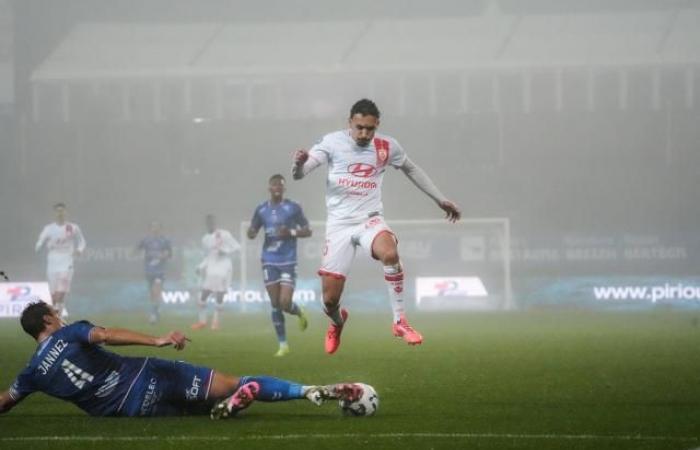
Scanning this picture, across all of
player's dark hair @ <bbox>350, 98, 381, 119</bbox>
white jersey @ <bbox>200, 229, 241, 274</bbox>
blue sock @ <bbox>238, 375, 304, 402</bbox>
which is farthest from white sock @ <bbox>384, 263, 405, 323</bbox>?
white jersey @ <bbox>200, 229, 241, 274</bbox>

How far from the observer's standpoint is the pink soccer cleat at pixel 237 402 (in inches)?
375

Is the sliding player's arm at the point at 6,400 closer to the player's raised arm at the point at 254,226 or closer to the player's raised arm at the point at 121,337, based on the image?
the player's raised arm at the point at 121,337

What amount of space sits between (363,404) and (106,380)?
73.4 inches

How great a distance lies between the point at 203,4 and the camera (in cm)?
4403

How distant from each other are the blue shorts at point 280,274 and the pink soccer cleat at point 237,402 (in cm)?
886

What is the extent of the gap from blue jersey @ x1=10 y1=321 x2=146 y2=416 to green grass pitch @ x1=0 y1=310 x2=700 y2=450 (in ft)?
0.82

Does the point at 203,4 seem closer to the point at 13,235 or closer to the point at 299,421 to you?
the point at 13,235

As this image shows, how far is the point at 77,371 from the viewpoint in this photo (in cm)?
945

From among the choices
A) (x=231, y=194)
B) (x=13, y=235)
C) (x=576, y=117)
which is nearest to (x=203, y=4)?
(x=231, y=194)

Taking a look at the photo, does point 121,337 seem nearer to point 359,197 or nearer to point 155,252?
point 359,197

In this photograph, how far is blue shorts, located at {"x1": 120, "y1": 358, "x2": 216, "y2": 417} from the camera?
31.8 ft

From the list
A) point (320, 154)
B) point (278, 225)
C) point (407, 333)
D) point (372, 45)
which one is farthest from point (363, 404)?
point (372, 45)

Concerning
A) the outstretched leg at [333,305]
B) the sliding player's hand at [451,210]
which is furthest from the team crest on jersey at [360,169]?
the outstretched leg at [333,305]

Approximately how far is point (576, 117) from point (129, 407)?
118 ft
